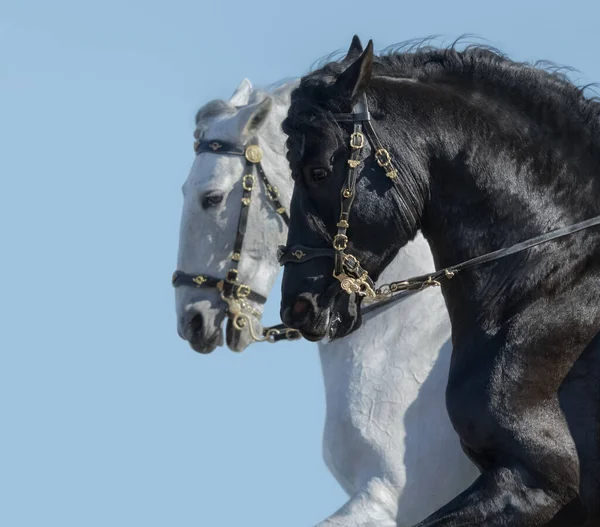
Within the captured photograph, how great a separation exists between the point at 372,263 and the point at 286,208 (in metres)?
2.39

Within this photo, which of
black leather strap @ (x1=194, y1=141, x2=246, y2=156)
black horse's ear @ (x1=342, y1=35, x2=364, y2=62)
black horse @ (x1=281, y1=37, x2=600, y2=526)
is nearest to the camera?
black horse @ (x1=281, y1=37, x2=600, y2=526)

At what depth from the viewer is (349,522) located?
7504 mm

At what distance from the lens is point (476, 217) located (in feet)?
20.1

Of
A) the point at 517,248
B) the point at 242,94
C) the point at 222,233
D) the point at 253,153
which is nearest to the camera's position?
the point at 517,248

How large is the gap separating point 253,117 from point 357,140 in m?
2.60

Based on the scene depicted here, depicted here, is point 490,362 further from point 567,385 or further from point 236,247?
point 236,247

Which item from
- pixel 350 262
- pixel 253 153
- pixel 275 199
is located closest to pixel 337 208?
pixel 350 262

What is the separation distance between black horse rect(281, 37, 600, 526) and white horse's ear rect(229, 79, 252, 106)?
9.04ft

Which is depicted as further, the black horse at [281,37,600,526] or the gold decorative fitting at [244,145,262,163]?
the gold decorative fitting at [244,145,262,163]

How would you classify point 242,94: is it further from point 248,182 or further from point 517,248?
point 517,248

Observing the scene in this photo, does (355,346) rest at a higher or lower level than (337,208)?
higher

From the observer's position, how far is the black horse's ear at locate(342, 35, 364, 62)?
671 centimetres

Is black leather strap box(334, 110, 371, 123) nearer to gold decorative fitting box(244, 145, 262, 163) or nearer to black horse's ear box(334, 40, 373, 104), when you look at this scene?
black horse's ear box(334, 40, 373, 104)

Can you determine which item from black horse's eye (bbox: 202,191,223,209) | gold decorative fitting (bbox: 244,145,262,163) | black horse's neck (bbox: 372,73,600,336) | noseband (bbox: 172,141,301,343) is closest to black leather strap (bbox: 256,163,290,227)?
noseband (bbox: 172,141,301,343)
